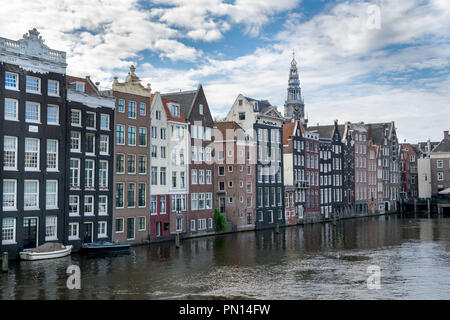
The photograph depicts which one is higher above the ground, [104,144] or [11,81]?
[11,81]

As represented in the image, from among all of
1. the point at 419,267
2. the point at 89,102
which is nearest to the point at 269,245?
the point at 419,267

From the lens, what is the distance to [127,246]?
5744 centimetres

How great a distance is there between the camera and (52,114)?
55.8 m

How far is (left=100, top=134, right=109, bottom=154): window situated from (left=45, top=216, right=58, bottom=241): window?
10022mm

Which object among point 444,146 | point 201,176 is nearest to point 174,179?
point 201,176

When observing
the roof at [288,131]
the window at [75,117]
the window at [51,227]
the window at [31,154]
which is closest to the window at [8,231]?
the window at [51,227]

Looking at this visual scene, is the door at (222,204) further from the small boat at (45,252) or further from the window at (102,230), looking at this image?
the small boat at (45,252)

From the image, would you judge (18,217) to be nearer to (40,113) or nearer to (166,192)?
(40,113)

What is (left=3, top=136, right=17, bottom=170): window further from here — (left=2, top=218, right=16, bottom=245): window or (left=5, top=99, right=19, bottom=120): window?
(left=2, top=218, right=16, bottom=245): window

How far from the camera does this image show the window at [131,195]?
211ft

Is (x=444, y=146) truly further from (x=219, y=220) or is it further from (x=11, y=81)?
(x=11, y=81)

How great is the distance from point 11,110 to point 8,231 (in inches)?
460


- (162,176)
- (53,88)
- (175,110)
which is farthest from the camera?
(175,110)

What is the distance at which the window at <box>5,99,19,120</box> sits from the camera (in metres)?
51.8
